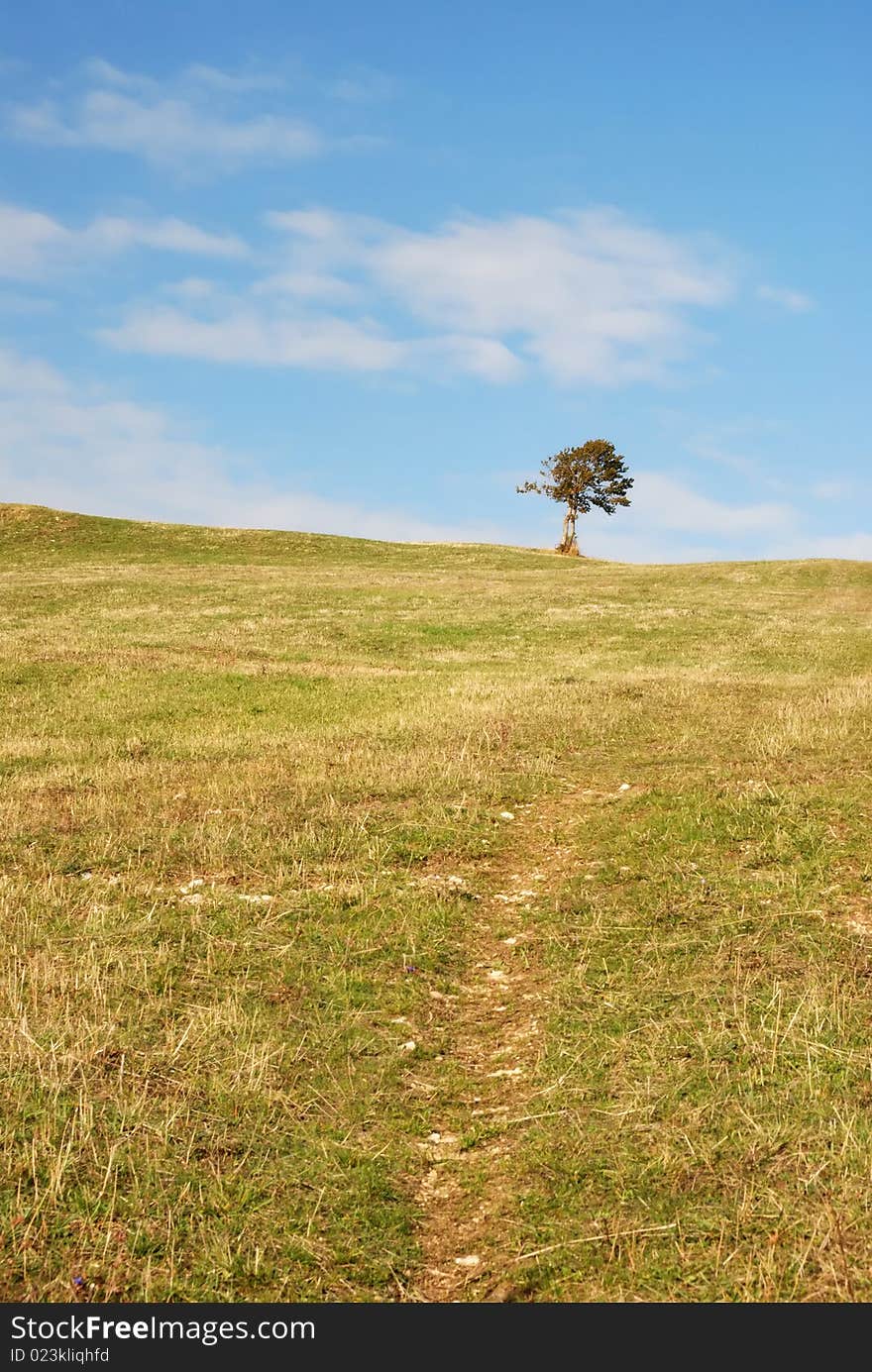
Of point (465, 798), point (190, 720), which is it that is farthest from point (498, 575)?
point (465, 798)

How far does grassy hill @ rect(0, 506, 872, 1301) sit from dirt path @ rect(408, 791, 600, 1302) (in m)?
0.03

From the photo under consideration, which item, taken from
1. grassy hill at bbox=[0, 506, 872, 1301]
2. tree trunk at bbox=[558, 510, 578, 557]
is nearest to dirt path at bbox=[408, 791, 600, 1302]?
grassy hill at bbox=[0, 506, 872, 1301]

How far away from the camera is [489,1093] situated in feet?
23.1

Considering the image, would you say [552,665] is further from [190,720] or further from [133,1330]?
[133,1330]

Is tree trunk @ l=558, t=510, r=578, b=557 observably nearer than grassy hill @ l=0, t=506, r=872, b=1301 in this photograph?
No

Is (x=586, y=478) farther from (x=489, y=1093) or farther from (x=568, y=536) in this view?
(x=489, y=1093)

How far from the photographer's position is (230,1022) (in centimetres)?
773

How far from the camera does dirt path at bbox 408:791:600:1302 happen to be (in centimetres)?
542

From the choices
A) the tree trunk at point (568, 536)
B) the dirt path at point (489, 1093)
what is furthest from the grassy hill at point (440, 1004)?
the tree trunk at point (568, 536)

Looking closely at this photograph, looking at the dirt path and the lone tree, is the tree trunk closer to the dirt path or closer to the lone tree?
the lone tree

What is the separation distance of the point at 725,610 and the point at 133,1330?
139ft

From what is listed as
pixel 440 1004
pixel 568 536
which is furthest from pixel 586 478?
pixel 440 1004

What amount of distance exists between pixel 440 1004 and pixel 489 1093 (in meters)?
1.40

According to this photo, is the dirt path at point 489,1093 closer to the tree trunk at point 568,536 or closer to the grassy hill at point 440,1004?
the grassy hill at point 440,1004
